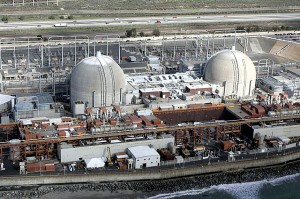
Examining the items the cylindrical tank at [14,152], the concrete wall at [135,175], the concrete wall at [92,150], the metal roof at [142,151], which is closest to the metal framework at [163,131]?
the cylindrical tank at [14,152]

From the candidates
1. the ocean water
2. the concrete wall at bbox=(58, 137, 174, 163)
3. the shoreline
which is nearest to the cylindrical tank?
the concrete wall at bbox=(58, 137, 174, 163)

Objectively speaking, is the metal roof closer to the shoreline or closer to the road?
the shoreline

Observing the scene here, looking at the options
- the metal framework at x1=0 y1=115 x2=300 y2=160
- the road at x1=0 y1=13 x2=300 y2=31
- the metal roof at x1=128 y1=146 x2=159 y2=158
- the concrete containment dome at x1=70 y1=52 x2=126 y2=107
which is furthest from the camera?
the road at x1=0 y1=13 x2=300 y2=31

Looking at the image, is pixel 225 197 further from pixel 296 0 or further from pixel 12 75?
pixel 296 0

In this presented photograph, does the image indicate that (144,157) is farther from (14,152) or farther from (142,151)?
(14,152)

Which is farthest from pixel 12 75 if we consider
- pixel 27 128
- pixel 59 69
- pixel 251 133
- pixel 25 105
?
pixel 251 133

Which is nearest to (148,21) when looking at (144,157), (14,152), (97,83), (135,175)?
(97,83)

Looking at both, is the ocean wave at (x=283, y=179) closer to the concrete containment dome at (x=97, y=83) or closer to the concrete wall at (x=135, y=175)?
the concrete wall at (x=135, y=175)
